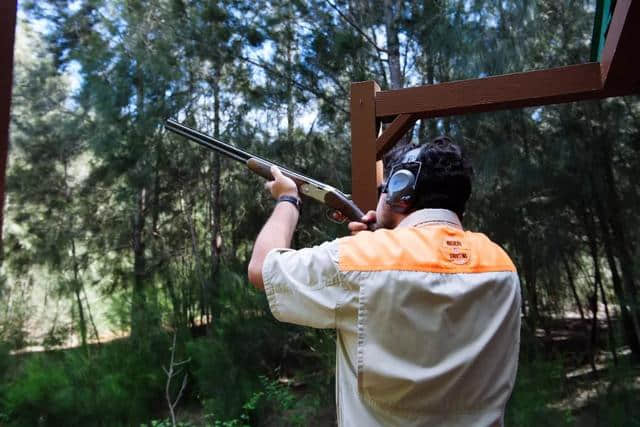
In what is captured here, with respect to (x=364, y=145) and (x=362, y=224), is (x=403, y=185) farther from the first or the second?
(x=364, y=145)

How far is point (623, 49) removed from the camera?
158 centimetres

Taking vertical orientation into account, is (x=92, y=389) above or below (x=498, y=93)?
below

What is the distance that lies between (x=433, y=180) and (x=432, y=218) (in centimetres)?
8

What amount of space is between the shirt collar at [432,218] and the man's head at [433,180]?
0.05ft

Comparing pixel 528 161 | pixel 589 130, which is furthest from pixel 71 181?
pixel 589 130

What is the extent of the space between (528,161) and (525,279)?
997 millimetres

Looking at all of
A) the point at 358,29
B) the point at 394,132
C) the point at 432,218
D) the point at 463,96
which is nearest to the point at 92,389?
the point at 358,29

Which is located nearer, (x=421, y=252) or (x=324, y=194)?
(x=421, y=252)

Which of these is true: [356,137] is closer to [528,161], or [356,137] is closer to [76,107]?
[528,161]

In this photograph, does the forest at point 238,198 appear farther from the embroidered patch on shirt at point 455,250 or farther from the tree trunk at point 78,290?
the embroidered patch on shirt at point 455,250

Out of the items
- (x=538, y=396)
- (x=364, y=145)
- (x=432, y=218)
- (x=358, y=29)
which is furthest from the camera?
(x=358, y=29)

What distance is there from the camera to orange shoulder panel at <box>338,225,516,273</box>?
33.7 inches

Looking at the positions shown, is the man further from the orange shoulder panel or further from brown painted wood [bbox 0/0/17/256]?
brown painted wood [bbox 0/0/17/256]

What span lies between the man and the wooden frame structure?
2.81ft
